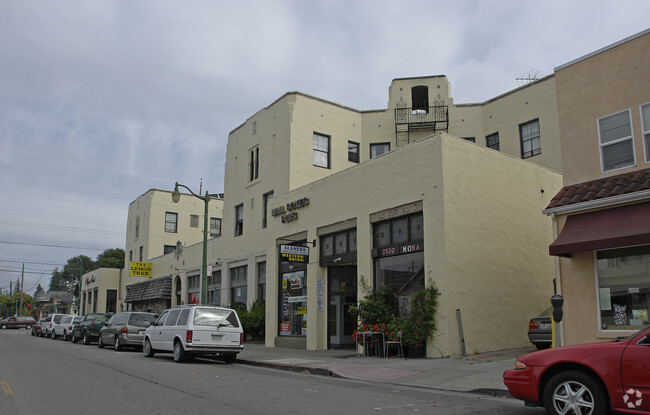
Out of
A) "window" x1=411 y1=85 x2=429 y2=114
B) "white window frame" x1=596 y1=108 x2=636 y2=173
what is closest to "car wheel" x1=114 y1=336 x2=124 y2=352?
"window" x1=411 y1=85 x2=429 y2=114

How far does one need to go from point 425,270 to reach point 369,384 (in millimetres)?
5004

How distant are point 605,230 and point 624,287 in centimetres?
126

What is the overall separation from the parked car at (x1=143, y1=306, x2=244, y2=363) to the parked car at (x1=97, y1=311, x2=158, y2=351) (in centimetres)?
472

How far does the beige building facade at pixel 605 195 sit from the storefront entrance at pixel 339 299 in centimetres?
925

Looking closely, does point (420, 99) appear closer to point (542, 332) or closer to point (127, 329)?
point (542, 332)

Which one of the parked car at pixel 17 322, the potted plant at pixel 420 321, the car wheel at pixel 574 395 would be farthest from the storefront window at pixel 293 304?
the parked car at pixel 17 322

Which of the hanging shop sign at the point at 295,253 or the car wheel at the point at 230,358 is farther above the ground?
the hanging shop sign at the point at 295,253

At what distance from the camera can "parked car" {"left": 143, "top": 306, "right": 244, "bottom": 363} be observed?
15656mm

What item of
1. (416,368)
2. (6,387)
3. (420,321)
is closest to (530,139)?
(420,321)

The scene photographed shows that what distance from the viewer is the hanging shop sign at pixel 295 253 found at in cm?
1967

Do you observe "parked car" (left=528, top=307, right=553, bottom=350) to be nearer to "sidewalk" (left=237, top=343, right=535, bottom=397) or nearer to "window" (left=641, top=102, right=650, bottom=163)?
"sidewalk" (left=237, top=343, right=535, bottom=397)

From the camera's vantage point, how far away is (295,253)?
19.9 m

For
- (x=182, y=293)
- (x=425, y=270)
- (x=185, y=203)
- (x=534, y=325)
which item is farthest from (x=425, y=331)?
(x=185, y=203)

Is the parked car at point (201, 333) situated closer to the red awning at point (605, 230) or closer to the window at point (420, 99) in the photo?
the red awning at point (605, 230)
